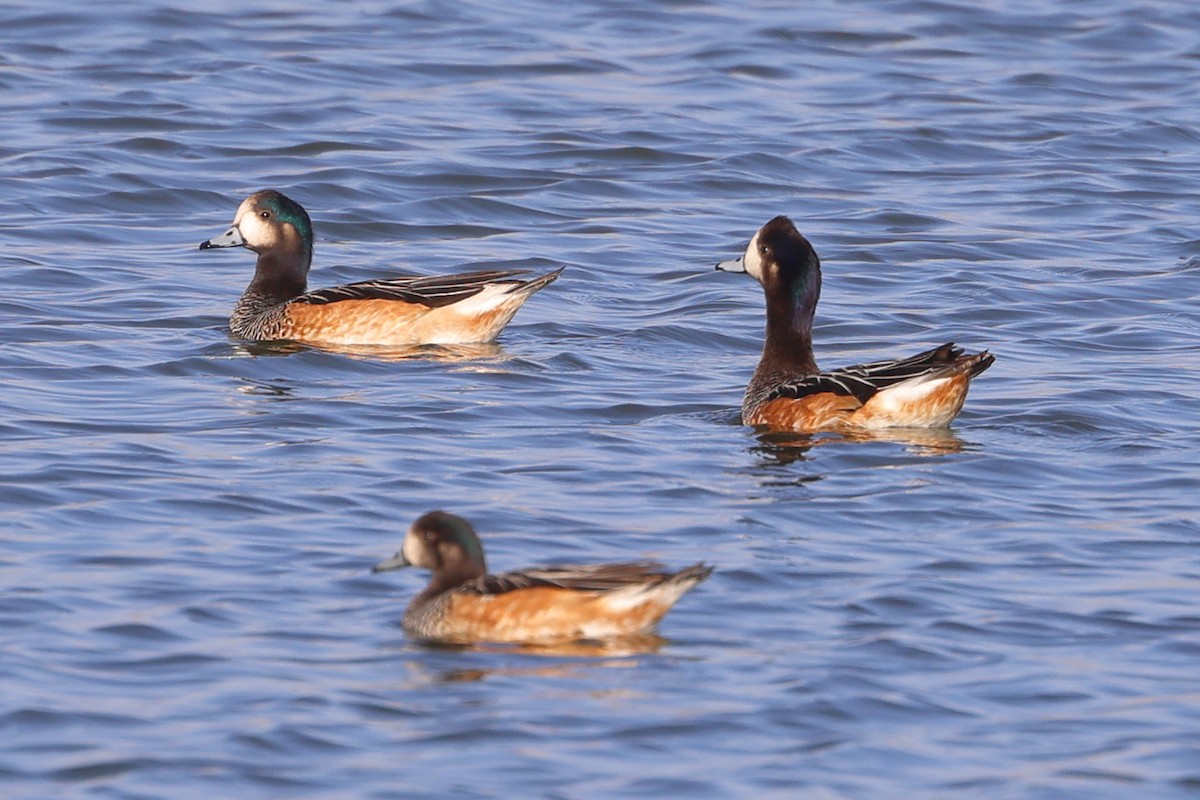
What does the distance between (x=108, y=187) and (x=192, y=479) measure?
8.74 metres

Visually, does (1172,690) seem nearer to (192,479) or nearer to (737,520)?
(737,520)

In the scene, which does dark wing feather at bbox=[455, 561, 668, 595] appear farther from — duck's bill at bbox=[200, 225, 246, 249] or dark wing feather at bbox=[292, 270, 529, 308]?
duck's bill at bbox=[200, 225, 246, 249]

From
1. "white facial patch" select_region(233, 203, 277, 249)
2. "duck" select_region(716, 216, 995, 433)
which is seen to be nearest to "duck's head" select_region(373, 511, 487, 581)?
"duck" select_region(716, 216, 995, 433)

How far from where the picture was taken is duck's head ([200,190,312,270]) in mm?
15492

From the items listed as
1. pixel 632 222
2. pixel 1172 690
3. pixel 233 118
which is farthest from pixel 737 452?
pixel 233 118

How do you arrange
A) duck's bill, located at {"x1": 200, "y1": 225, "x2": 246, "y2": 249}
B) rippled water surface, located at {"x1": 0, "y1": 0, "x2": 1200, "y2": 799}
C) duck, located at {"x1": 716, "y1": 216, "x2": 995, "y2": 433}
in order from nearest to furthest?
rippled water surface, located at {"x1": 0, "y1": 0, "x2": 1200, "y2": 799}
duck, located at {"x1": 716, "y1": 216, "x2": 995, "y2": 433}
duck's bill, located at {"x1": 200, "y1": 225, "x2": 246, "y2": 249}

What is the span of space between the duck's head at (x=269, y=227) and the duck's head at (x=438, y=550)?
7012 mm

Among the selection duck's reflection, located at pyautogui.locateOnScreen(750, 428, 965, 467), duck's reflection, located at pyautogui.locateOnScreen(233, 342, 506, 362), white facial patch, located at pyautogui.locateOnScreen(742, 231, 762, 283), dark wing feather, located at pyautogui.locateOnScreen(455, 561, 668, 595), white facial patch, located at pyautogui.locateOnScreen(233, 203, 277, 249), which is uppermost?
white facial patch, located at pyautogui.locateOnScreen(742, 231, 762, 283)

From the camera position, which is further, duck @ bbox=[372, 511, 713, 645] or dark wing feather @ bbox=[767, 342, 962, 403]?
dark wing feather @ bbox=[767, 342, 962, 403]

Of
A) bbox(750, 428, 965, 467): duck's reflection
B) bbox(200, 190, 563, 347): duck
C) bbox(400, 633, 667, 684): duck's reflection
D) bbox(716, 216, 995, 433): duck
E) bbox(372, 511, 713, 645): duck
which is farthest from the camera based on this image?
bbox(200, 190, 563, 347): duck

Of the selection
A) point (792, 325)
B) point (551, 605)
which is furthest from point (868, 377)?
point (551, 605)

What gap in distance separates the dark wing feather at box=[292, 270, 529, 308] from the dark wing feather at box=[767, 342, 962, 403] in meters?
2.71

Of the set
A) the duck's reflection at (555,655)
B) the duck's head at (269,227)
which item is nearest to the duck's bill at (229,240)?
the duck's head at (269,227)

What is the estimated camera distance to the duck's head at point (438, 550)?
28.6 feet
